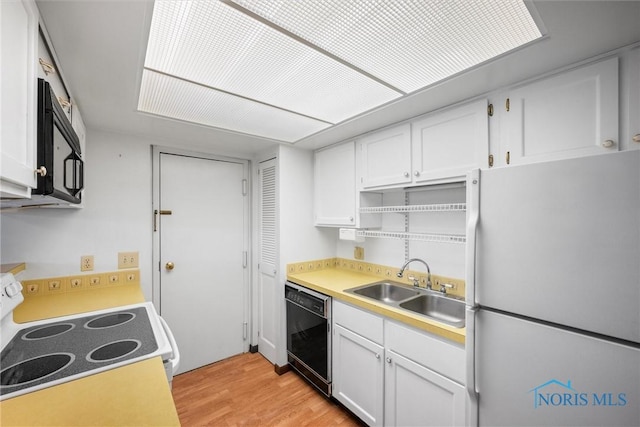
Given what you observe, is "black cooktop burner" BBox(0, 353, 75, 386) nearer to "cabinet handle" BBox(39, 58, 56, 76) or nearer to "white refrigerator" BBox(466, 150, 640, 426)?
"cabinet handle" BBox(39, 58, 56, 76)

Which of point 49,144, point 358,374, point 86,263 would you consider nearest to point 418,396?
point 358,374

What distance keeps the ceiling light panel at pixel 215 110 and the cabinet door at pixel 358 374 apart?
1595 millimetres

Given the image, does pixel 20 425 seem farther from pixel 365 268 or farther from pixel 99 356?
pixel 365 268

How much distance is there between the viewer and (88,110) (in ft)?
5.74

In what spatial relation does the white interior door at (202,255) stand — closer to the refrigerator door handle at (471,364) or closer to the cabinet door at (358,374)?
the cabinet door at (358,374)

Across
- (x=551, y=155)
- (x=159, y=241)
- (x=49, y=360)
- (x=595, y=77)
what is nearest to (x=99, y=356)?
(x=49, y=360)

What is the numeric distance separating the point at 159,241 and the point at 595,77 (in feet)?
10.1

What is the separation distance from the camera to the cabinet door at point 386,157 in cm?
192

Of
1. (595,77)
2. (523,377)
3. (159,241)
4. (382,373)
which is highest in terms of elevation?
(595,77)

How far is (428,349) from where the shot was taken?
1478mm

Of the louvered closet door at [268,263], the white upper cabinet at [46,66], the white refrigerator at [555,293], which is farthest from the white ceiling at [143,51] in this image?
the louvered closet door at [268,263]

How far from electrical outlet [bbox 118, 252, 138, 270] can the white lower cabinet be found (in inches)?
67.5

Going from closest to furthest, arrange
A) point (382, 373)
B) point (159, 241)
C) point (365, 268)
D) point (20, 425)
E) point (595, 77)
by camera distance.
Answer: point (20, 425) → point (595, 77) → point (382, 373) → point (159, 241) → point (365, 268)

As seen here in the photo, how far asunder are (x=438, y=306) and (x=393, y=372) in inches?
22.5
